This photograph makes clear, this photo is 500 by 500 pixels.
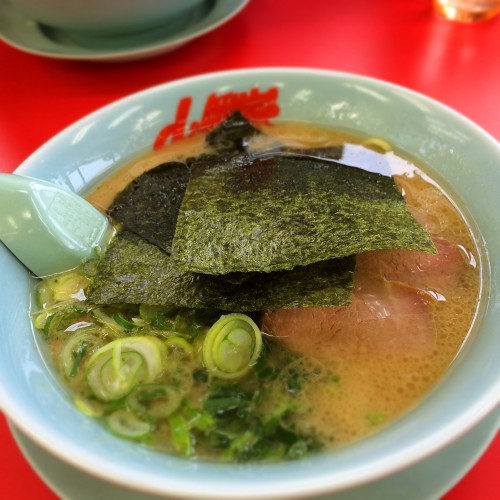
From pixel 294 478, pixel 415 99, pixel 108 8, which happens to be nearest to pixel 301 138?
pixel 415 99

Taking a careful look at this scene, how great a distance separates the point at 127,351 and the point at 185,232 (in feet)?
0.82

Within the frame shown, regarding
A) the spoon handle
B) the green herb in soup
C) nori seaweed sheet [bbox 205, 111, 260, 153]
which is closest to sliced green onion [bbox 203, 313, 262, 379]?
the green herb in soup

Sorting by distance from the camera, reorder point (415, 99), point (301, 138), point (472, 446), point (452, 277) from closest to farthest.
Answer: point (472, 446) < point (452, 277) < point (415, 99) < point (301, 138)

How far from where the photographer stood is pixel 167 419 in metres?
0.82

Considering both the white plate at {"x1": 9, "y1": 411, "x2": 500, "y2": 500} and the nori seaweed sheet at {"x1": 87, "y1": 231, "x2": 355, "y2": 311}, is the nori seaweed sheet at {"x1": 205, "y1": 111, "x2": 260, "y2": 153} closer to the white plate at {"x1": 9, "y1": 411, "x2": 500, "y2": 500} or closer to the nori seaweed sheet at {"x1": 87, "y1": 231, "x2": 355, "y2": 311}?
the nori seaweed sheet at {"x1": 87, "y1": 231, "x2": 355, "y2": 311}

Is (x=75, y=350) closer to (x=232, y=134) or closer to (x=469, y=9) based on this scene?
(x=232, y=134)

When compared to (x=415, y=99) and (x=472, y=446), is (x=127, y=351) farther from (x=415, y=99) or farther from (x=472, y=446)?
(x=415, y=99)

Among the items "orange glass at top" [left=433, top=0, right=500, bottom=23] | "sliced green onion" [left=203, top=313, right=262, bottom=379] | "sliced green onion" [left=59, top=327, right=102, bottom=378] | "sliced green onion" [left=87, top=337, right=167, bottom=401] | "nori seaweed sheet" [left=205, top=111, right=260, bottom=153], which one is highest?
"orange glass at top" [left=433, top=0, right=500, bottom=23]

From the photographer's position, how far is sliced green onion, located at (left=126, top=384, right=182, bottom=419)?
0.83 meters

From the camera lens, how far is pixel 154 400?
846 millimetres

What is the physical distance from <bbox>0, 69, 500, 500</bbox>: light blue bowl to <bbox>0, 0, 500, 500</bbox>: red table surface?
0.41 metres

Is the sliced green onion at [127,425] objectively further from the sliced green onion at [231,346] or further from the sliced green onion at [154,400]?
the sliced green onion at [231,346]

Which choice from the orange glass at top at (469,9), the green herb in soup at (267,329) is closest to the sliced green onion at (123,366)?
the green herb in soup at (267,329)

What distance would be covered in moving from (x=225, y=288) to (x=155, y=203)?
1.11ft
